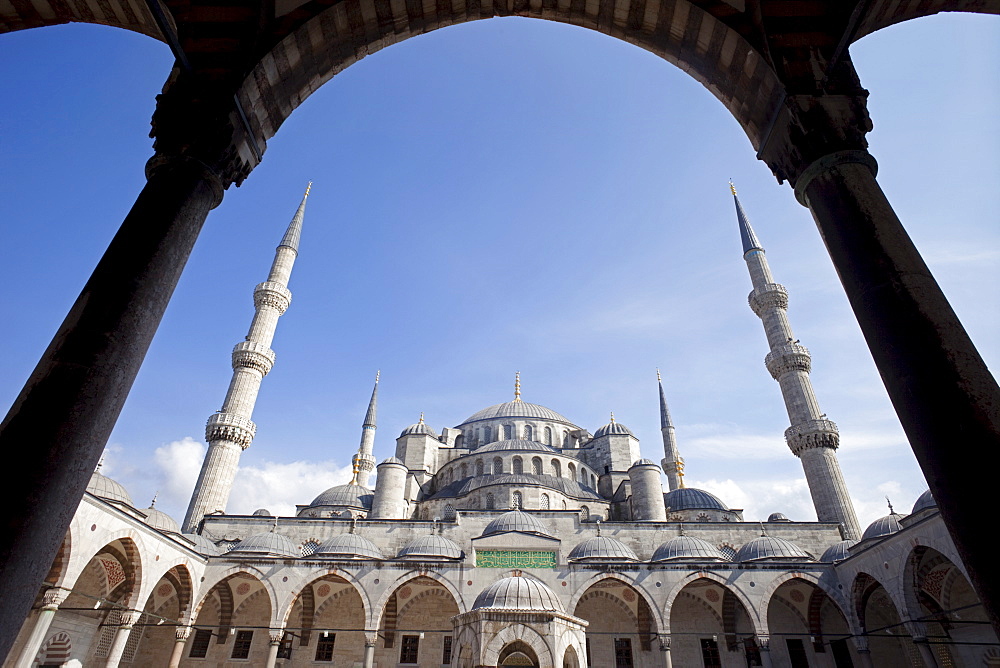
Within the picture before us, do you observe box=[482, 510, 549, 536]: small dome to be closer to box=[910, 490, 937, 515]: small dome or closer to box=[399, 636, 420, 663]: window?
box=[399, 636, 420, 663]: window

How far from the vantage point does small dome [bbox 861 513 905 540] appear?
683 inches

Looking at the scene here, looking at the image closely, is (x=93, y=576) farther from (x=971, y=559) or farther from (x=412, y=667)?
(x=971, y=559)

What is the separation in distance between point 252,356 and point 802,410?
78.3 ft

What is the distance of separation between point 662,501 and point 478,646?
1779 cm

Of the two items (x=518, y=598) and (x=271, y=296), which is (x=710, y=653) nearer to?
(x=518, y=598)

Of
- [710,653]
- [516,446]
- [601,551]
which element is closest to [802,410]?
[710,653]

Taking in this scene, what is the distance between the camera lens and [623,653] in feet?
61.0

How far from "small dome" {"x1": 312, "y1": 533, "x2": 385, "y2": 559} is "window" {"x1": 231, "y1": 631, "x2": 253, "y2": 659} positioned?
Result: 374 cm

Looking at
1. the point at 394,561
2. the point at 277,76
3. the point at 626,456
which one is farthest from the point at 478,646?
the point at 626,456

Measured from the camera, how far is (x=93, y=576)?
16.3 metres

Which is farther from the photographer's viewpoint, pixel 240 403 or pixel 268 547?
pixel 240 403

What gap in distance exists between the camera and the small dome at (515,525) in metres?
19.6

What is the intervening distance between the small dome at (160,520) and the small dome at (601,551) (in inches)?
524

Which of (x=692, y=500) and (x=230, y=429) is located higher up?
(x=230, y=429)
